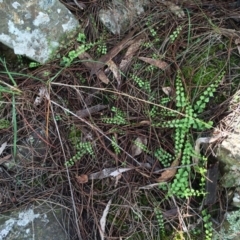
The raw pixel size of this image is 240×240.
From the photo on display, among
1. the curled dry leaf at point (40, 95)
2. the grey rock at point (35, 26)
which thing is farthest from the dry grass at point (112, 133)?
the grey rock at point (35, 26)

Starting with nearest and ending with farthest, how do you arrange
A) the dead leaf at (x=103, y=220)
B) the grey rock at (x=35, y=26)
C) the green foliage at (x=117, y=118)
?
the dead leaf at (x=103, y=220) < the green foliage at (x=117, y=118) < the grey rock at (x=35, y=26)

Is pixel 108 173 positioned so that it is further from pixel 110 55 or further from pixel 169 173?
pixel 110 55

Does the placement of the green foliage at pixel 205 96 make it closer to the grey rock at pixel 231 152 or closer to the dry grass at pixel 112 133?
the dry grass at pixel 112 133

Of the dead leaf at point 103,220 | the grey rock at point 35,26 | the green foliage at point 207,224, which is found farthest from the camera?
the grey rock at point 35,26

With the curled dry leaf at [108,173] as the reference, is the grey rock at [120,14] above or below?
above

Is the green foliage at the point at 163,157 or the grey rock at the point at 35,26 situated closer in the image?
the green foliage at the point at 163,157

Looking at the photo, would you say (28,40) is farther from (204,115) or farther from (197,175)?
(197,175)

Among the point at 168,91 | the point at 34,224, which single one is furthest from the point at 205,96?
the point at 34,224
